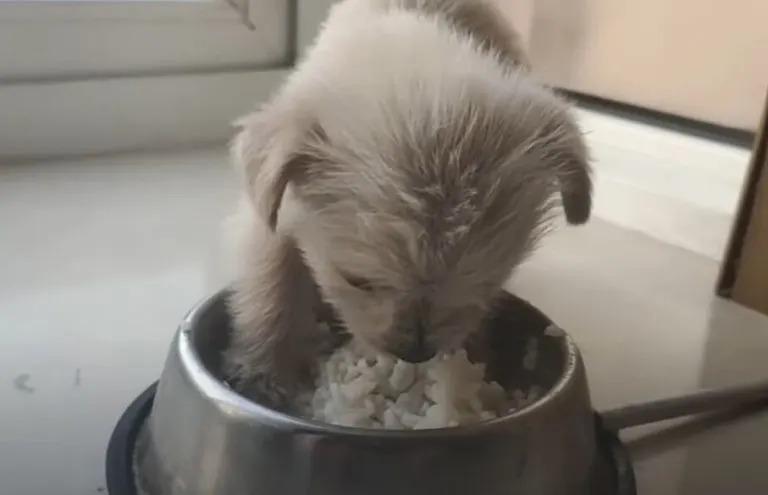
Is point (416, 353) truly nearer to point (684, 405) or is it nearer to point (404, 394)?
point (404, 394)

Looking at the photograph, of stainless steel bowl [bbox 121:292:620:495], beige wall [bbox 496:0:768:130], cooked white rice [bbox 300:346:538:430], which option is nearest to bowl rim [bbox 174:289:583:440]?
stainless steel bowl [bbox 121:292:620:495]

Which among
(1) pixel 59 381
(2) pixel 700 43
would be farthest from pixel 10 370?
(2) pixel 700 43

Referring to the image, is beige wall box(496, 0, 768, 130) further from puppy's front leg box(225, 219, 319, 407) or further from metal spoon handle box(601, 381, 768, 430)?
puppy's front leg box(225, 219, 319, 407)

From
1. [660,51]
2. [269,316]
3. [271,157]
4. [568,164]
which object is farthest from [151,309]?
[660,51]

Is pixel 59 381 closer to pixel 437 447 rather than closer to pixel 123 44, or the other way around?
pixel 437 447

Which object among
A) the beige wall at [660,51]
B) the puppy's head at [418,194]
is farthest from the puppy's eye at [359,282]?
the beige wall at [660,51]
